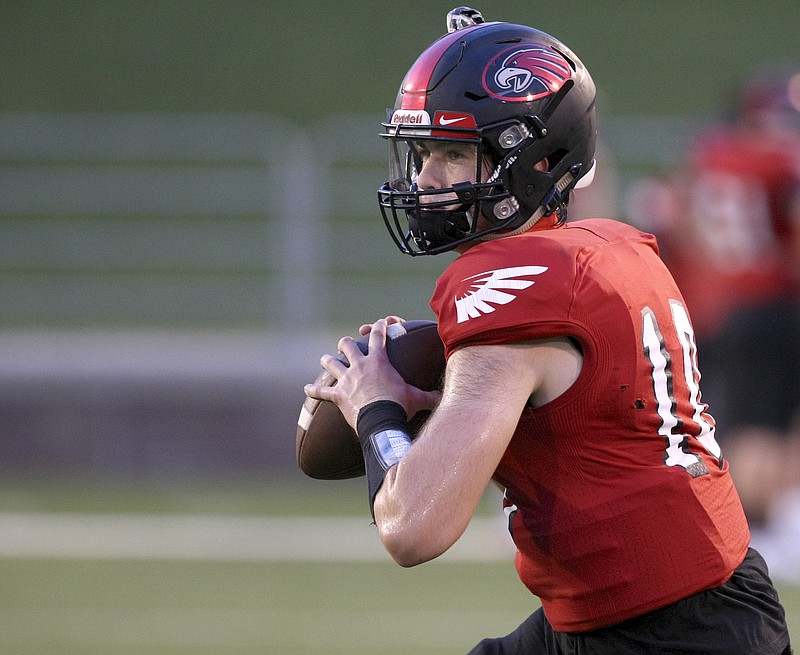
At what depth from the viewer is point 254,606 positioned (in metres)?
5.59

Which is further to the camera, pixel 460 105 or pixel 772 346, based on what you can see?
pixel 772 346

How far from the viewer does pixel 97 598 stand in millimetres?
5680

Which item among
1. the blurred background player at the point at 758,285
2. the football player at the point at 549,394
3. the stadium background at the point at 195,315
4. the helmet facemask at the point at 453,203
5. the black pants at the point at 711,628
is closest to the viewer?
the football player at the point at 549,394

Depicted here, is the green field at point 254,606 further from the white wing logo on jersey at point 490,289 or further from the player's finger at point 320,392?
the white wing logo on jersey at point 490,289

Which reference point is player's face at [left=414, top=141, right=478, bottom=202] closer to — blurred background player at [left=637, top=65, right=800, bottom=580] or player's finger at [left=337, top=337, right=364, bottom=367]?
player's finger at [left=337, top=337, right=364, bottom=367]

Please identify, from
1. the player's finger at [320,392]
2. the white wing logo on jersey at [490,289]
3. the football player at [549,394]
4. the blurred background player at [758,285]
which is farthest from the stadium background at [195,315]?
the white wing logo on jersey at [490,289]

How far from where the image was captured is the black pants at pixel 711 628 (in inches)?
92.4

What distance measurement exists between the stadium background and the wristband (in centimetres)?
282

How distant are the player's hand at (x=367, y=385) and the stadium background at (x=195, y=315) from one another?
271 centimetres

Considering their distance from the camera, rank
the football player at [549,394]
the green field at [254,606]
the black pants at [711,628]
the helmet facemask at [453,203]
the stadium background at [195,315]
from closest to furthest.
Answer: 1. the football player at [549,394]
2. the black pants at [711,628]
3. the helmet facemask at [453,203]
4. the green field at [254,606]
5. the stadium background at [195,315]

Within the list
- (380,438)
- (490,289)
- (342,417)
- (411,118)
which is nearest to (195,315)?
(342,417)

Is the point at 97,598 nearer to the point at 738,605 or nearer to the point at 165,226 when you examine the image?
the point at 738,605

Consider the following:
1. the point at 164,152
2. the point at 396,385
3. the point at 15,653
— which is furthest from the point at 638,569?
the point at 164,152

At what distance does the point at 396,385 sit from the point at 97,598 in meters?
3.61
